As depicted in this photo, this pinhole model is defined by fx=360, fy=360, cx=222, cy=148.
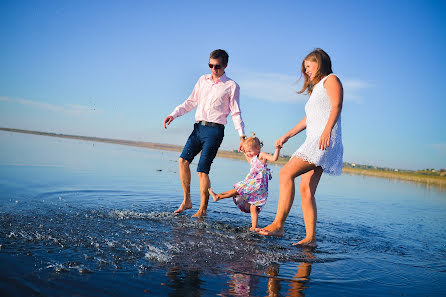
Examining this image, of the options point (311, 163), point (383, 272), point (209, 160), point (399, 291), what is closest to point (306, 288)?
point (399, 291)

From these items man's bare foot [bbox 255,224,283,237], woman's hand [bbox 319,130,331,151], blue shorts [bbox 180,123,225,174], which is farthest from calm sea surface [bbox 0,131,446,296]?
woman's hand [bbox 319,130,331,151]

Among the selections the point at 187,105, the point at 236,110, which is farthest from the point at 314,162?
the point at 187,105

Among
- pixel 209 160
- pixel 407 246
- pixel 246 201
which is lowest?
pixel 407 246

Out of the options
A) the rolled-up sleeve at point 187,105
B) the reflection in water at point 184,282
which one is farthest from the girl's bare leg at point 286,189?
the rolled-up sleeve at point 187,105

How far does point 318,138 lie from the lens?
4133 millimetres

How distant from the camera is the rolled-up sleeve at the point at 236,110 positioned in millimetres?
5785

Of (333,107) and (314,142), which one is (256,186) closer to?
(314,142)

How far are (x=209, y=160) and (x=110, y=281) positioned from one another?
11.6 ft

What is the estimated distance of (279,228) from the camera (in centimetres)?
448

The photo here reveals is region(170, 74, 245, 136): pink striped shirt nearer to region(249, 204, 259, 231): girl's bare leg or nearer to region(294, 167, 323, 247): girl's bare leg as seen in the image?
region(249, 204, 259, 231): girl's bare leg

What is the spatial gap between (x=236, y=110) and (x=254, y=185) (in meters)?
1.34

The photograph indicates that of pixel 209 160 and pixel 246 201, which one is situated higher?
pixel 209 160

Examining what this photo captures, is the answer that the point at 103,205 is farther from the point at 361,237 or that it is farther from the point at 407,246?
the point at 407,246

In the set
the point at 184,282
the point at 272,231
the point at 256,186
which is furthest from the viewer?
the point at 256,186
